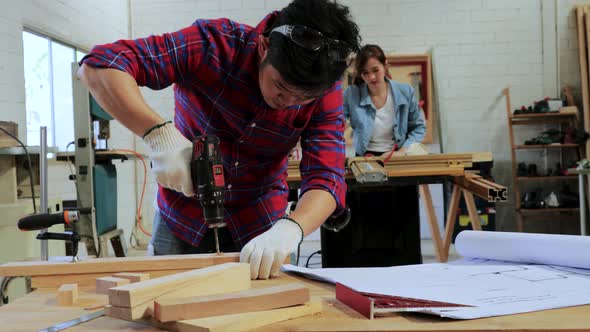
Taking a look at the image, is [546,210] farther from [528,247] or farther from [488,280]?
[488,280]

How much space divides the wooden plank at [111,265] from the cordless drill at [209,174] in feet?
0.36

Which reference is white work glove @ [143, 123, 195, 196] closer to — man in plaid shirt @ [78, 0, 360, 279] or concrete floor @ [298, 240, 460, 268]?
man in plaid shirt @ [78, 0, 360, 279]

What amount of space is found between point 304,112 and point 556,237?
67cm

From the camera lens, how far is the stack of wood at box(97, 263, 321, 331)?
706 millimetres

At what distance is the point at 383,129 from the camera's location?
141 inches

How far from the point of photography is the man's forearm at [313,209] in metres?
1.34

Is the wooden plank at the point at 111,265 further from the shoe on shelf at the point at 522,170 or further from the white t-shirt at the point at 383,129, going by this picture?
the shoe on shelf at the point at 522,170

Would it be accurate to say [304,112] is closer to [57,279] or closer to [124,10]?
[57,279]

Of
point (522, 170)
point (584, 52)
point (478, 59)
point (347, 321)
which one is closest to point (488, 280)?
point (347, 321)

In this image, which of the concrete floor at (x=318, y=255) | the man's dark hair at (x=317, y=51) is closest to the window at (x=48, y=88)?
the concrete floor at (x=318, y=255)

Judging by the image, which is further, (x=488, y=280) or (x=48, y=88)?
(x=48, y=88)

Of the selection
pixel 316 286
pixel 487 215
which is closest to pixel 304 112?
pixel 316 286

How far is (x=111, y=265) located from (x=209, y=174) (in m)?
0.28

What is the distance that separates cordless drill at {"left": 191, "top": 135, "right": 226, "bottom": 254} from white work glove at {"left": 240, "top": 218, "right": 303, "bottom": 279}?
12 cm
